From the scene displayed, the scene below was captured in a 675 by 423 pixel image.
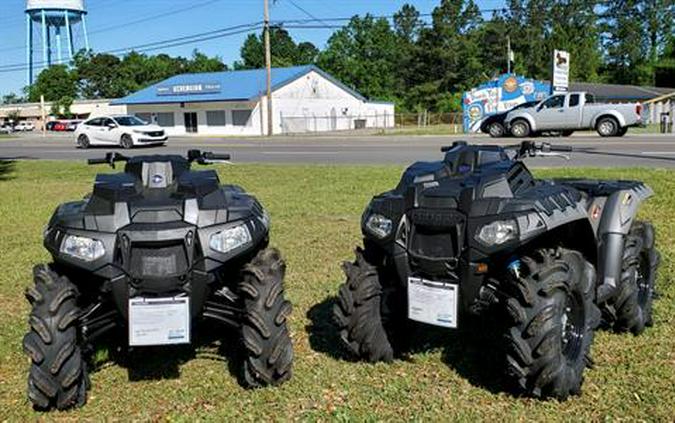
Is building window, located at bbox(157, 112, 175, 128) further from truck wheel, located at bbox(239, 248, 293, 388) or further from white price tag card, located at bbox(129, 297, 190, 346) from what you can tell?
white price tag card, located at bbox(129, 297, 190, 346)

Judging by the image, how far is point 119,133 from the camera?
103 feet

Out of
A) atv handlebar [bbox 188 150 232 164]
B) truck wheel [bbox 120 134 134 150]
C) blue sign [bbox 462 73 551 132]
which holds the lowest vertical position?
truck wheel [bbox 120 134 134 150]

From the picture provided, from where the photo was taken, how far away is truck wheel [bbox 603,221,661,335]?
454cm

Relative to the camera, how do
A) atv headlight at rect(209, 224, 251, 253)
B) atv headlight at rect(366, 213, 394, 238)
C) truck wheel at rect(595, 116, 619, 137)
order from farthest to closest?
truck wheel at rect(595, 116, 619, 137) < atv headlight at rect(366, 213, 394, 238) < atv headlight at rect(209, 224, 251, 253)

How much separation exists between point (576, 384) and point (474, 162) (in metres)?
1.37

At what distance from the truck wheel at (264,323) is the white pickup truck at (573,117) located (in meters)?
24.7

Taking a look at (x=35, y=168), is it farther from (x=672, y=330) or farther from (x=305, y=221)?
(x=672, y=330)

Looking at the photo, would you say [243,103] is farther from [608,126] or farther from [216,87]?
[608,126]

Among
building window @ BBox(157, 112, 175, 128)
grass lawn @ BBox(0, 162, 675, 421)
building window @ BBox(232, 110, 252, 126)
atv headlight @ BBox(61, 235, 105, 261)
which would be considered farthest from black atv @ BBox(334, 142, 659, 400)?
building window @ BBox(157, 112, 175, 128)

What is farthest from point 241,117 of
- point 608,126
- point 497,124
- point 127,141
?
point 608,126

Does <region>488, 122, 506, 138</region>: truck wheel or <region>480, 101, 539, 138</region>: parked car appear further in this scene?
<region>488, 122, 506, 138</region>: truck wheel

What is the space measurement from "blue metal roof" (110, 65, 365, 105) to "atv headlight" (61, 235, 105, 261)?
48.2 m

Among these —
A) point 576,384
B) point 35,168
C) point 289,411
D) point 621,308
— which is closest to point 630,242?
point 621,308

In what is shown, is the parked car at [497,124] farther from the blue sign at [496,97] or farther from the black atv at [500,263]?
the black atv at [500,263]
